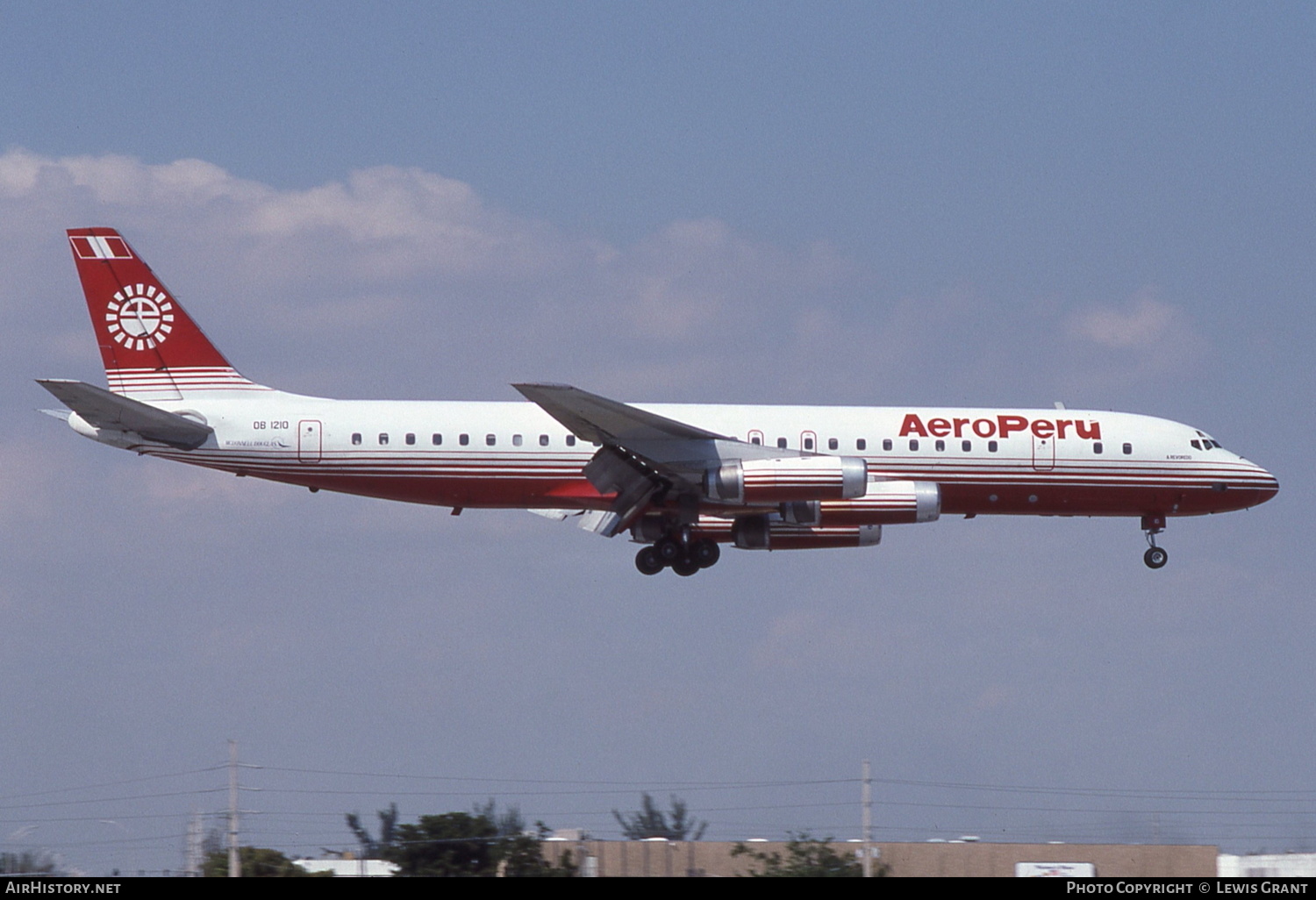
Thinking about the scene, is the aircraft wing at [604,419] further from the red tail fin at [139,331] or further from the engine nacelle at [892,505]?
the red tail fin at [139,331]

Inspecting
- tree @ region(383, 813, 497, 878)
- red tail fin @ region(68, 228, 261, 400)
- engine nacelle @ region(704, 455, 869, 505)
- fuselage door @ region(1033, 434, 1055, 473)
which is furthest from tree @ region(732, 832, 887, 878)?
A: red tail fin @ region(68, 228, 261, 400)

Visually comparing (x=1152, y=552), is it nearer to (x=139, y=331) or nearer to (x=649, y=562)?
(x=649, y=562)

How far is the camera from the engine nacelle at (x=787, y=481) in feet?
104

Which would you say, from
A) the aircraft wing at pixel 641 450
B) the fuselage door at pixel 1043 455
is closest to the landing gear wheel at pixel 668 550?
the aircraft wing at pixel 641 450

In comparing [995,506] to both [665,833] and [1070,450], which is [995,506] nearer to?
[1070,450]

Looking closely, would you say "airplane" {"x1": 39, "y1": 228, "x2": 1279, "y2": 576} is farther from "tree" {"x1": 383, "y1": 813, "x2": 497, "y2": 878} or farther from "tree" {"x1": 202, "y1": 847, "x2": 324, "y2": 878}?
"tree" {"x1": 202, "y1": 847, "x2": 324, "y2": 878}

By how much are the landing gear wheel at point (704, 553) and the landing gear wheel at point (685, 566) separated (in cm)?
10

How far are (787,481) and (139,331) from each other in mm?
15819

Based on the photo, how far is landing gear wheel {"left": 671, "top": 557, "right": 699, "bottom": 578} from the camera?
35.2 m

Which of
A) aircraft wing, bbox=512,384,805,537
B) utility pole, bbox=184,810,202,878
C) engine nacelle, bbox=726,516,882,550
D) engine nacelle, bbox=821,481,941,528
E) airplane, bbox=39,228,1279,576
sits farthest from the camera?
engine nacelle, bbox=726,516,882,550

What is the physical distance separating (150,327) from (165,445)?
3.86 metres

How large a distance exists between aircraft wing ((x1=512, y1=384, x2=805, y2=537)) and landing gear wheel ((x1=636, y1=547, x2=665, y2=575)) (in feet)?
6.05

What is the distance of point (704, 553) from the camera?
116ft
